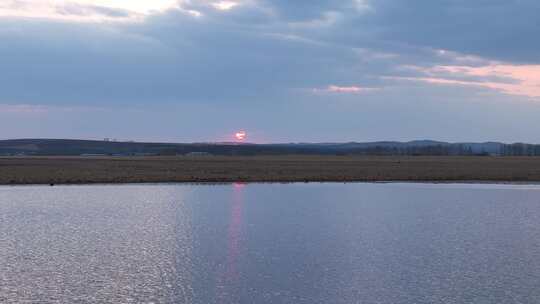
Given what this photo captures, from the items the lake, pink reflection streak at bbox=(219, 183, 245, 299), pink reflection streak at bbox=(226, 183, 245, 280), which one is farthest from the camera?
pink reflection streak at bbox=(226, 183, 245, 280)

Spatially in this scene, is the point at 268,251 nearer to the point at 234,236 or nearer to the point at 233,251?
the point at 233,251

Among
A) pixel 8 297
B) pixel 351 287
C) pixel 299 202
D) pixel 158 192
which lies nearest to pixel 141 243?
pixel 8 297

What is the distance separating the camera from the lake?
11.0 meters

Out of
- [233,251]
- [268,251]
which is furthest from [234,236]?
[268,251]

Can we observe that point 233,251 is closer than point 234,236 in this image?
Yes

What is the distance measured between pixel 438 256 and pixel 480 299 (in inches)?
148

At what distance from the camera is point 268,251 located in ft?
48.4

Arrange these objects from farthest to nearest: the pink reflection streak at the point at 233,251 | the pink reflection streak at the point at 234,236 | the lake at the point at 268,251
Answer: the pink reflection streak at the point at 234,236
the pink reflection streak at the point at 233,251
the lake at the point at 268,251

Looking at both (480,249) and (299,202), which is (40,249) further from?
(299,202)

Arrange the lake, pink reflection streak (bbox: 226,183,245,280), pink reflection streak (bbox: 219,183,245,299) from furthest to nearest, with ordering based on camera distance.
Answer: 1. pink reflection streak (bbox: 226,183,245,280)
2. pink reflection streak (bbox: 219,183,245,299)
3. the lake

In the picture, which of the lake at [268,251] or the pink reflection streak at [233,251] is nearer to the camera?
the lake at [268,251]

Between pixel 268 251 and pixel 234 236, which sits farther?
pixel 234 236

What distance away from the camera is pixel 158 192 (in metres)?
31.7

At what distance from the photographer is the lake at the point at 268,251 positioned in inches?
433
